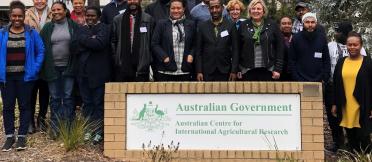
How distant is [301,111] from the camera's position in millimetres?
6535

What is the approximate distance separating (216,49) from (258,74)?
25.8 inches

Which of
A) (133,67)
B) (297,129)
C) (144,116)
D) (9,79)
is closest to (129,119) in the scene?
(144,116)

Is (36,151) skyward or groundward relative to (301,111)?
groundward

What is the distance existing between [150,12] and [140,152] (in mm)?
2279

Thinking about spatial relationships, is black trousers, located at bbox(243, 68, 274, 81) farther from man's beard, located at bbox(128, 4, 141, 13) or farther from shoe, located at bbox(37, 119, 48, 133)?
shoe, located at bbox(37, 119, 48, 133)

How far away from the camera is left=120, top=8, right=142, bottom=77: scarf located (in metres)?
7.05

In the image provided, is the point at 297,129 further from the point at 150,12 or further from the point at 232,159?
the point at 150,12

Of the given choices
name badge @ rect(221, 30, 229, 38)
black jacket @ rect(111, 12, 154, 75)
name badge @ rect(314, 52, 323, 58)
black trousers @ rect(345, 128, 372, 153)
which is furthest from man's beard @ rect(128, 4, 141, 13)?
black trousers @ rect(345, 128, 372, 153)

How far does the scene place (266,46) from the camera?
22.7 feet

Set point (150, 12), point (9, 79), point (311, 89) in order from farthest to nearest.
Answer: point (150, 12), point (9, 79), point (311, 89)

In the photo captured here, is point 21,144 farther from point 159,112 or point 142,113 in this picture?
point 159,112

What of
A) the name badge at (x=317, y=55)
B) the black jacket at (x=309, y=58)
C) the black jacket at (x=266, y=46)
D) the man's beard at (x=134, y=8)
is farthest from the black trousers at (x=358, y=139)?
the man's beard at (x=134, y=8)

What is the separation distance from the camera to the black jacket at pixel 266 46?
6.93m

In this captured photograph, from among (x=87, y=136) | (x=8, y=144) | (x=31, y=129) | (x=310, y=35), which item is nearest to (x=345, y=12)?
(x=310, y=35)
